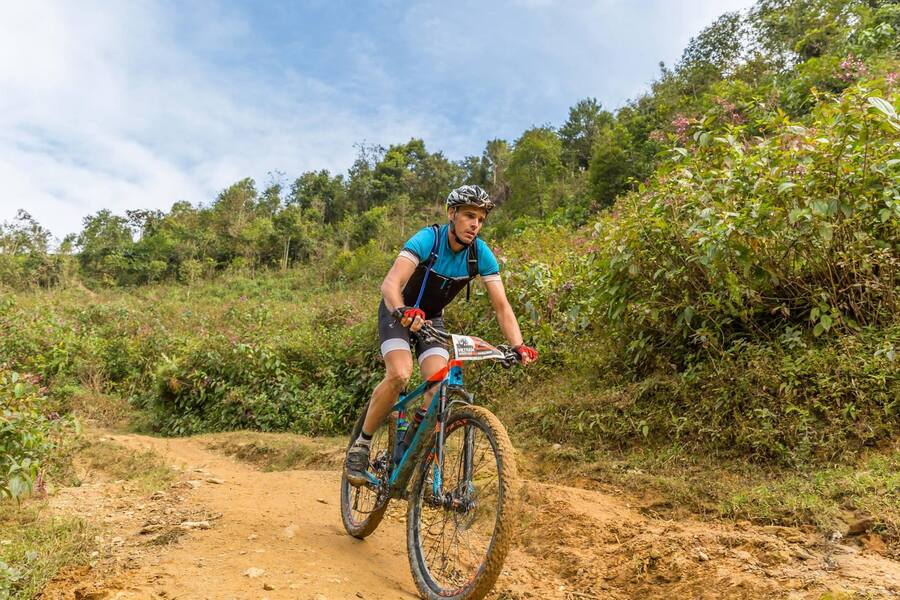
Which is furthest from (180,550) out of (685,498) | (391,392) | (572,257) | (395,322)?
(572,257)

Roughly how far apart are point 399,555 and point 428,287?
6.32 ft

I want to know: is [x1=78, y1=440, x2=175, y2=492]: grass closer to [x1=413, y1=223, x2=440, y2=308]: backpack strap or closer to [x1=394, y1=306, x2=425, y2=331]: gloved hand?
[x1=413, y1=223, x2=440, y2=308]: backpack strap

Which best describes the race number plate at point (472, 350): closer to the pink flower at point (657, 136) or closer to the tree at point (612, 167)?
the pink flower at point (657, 136)

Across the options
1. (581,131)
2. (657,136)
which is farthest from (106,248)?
(657,136)

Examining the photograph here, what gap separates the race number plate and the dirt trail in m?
1.42

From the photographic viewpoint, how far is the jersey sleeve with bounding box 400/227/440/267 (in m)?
4.04

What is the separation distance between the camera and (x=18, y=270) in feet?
110

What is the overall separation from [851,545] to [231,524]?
3988mm

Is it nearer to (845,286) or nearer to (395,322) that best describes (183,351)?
(395,322)

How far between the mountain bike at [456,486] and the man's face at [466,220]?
81 centimetres

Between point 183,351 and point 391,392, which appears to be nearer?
point 391,392

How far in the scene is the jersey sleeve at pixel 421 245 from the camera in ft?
13.2

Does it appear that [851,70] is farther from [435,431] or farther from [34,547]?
[34,547]

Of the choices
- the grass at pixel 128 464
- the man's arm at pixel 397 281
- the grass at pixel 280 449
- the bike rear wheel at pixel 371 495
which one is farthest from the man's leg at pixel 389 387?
the grass at pixel 280 449
